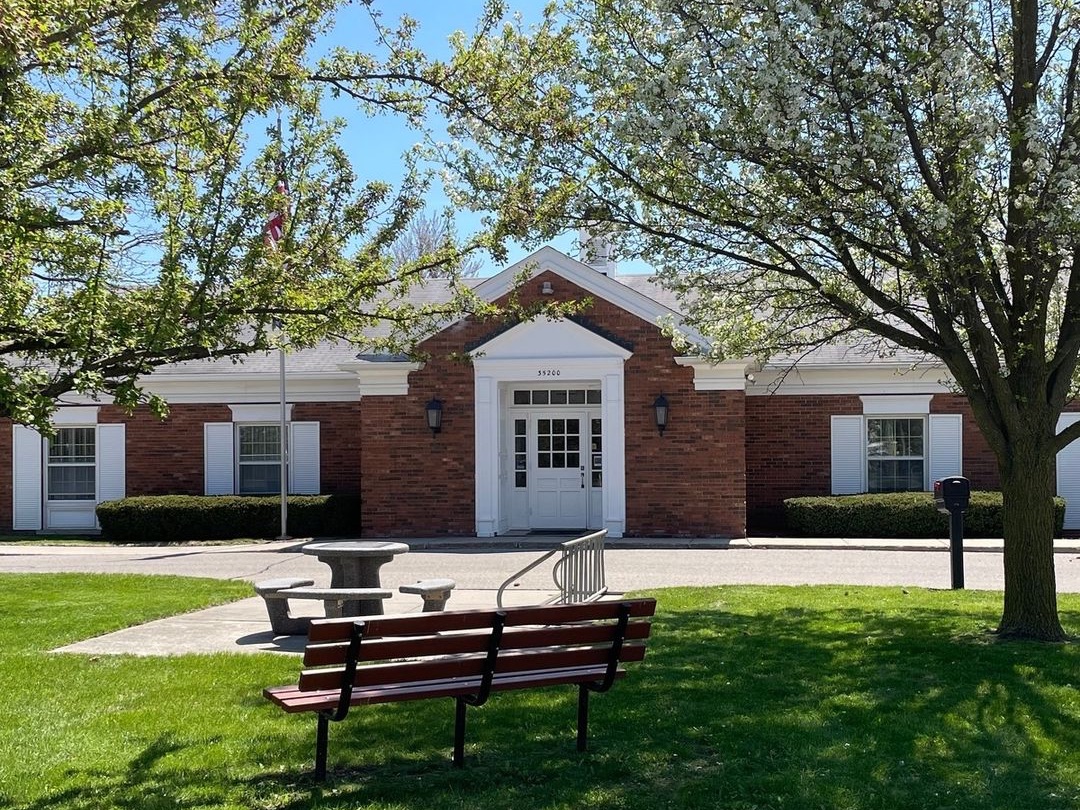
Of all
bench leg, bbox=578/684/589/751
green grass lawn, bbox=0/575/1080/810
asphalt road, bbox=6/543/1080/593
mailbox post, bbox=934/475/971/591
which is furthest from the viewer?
asphalt road, bbox=6/543/1080/593

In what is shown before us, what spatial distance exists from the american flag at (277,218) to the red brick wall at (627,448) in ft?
43.4

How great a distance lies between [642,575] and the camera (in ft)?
49.8

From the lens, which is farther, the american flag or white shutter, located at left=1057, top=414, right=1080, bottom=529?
white shutter, located at left=1057, top=414, right=1080, bottom=529

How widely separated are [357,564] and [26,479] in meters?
16.8

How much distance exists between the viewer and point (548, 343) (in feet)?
68.5

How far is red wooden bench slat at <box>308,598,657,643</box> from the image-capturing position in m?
5.28

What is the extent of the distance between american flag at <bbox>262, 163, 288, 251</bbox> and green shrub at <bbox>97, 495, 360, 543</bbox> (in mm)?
15162

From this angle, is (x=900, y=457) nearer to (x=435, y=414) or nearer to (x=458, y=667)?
(x=435, y=414)

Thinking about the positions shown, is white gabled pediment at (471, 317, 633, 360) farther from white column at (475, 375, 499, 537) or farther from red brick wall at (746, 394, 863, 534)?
red brick wall at (746, 394, 863, 534)

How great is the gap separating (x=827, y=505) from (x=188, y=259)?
16525mm

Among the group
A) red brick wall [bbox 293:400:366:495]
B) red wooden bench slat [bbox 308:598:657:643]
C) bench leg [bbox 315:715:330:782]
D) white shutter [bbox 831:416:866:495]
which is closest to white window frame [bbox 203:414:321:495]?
red brick wall [bbox 293:400:366:495]

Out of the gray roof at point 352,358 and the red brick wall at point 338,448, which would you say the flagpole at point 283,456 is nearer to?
the gray roof at point 352,358

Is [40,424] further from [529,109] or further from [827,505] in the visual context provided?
[827,505]

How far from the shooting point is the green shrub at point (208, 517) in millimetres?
21859
